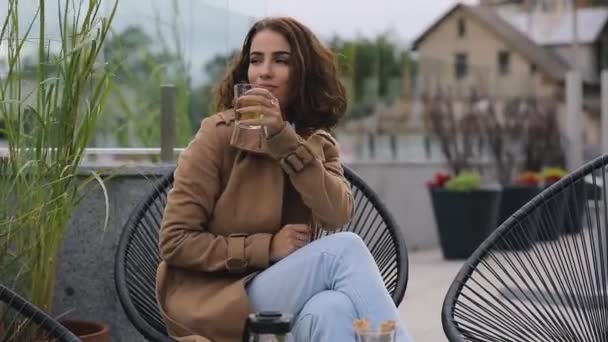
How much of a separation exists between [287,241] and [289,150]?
192mm

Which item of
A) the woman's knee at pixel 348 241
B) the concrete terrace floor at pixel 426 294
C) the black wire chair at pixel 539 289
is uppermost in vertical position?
the woman's knee at pixel 348 241

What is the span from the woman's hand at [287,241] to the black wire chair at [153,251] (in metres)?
0.33

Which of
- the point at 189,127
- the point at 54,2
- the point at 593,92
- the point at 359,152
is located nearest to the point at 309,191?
the point at 54,2

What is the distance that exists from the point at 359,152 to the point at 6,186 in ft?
25.7

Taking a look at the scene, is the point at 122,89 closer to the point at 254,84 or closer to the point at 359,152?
the point at 254,84

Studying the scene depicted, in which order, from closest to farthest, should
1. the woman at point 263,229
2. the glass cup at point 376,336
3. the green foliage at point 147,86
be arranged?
the glass cup at point 376,336
the woman at point 263,229
the green foliage at point 147,86

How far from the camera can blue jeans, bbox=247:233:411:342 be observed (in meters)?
2.06

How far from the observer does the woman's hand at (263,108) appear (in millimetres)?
2170

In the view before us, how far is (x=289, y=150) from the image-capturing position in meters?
2.24

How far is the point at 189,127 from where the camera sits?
12.8 ft

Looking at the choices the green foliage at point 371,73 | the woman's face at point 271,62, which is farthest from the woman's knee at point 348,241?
the green foliage at point 371,73

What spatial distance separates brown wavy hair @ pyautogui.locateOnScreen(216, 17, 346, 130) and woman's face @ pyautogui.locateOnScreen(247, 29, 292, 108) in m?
0.01

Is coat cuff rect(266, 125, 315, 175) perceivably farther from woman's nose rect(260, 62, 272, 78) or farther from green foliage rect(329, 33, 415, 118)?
green foliage rect(329, 33, 415, 118)

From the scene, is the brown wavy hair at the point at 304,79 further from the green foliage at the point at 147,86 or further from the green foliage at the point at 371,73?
the green foliage at the point at 371,73
